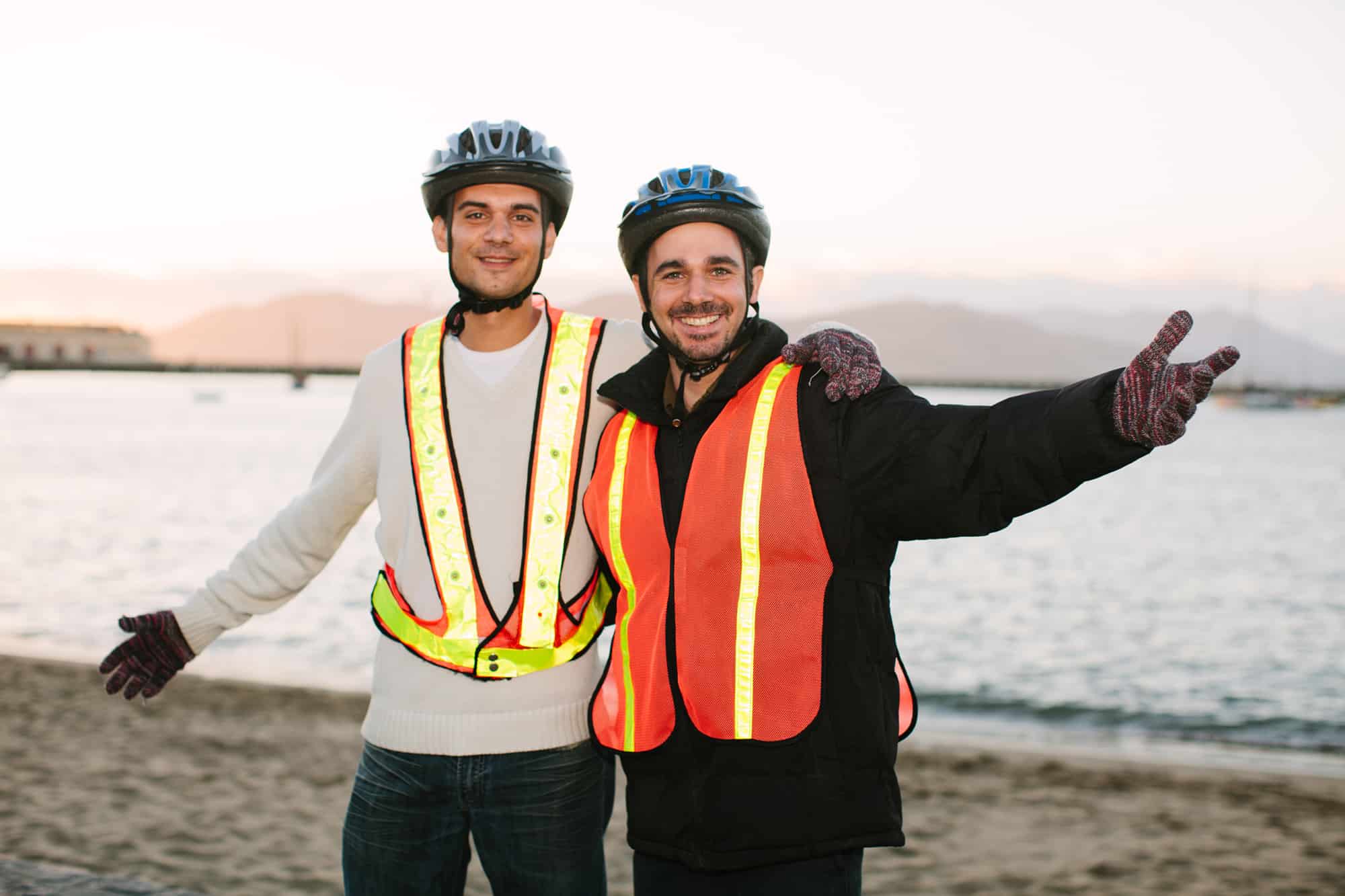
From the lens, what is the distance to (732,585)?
249 cm

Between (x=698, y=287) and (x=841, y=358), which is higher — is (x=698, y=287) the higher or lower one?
the higher one

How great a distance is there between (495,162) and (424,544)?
3.31 ft

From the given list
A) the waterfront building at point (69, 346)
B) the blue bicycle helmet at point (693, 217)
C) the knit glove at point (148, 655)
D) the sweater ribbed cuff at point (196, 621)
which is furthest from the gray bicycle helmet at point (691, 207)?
the waterfront building at point (69, 346)

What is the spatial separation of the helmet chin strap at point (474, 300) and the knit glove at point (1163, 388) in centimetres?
157

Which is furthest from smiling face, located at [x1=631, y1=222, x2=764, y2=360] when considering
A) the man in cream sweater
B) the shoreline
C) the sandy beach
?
the shoreline

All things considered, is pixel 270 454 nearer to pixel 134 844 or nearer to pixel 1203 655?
pixel 1203 655

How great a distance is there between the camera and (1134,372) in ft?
6.75

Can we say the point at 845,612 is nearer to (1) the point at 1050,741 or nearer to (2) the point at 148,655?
(2) the point at 148,655

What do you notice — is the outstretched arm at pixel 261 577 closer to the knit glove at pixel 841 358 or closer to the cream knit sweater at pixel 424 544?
the cream knit sweater at pixel 424 544

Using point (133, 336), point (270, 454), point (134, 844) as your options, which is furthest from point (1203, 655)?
point (133, 336)

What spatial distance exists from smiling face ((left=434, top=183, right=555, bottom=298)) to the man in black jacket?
550 mm

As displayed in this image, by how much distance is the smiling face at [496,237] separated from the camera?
3002 mm

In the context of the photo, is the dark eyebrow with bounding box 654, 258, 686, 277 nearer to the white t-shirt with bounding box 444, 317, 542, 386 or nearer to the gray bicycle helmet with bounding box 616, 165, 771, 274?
the gray bicycle helmet with bounding box 616, 165, 771, 274

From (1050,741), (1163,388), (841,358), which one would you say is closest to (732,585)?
(841,358)
